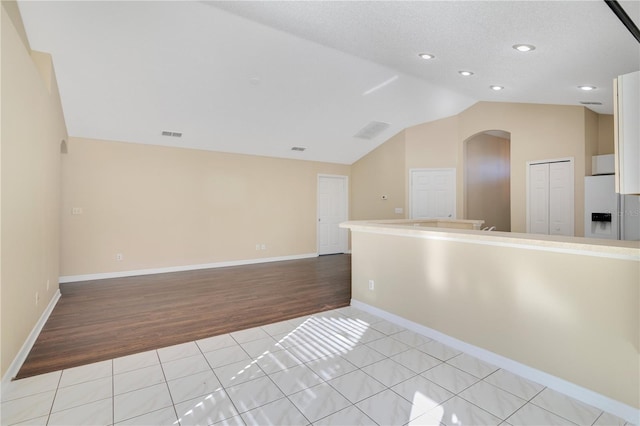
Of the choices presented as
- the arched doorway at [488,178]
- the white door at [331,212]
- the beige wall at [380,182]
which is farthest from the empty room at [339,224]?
the white door at [331,212]

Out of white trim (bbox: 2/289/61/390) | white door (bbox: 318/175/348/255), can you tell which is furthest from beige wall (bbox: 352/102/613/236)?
white trim (bbox: 2/289/61/390)

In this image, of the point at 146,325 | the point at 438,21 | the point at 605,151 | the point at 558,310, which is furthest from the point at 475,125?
the point at 146,325

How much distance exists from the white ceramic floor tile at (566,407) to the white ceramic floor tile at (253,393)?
166 cm

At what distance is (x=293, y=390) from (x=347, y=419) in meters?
0.46

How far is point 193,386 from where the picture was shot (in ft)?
7.34

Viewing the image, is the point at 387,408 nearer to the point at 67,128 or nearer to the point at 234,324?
the point at 234,324

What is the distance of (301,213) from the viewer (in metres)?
7.82

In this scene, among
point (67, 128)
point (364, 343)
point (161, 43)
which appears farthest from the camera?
point (67, 128)

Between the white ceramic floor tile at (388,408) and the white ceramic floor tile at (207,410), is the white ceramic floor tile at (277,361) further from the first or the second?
the white ceramic floor tile at (388,408)

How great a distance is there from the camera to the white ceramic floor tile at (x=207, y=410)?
6.16 ft

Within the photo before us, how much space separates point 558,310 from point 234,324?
9.41 ft

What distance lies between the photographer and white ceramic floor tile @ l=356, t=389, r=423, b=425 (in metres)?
1.87

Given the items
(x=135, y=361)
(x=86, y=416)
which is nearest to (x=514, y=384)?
(x=86, y=416)

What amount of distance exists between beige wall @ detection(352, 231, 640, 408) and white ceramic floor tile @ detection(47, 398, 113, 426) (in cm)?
253
